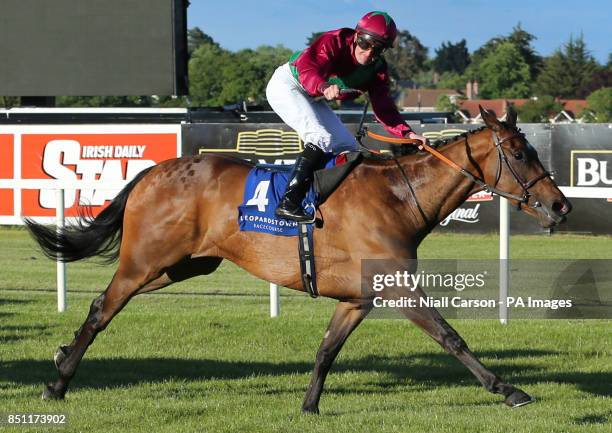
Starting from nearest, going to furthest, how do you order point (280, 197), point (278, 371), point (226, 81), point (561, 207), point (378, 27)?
point (561, 207) < point (378, 27) < point (280, 197) < point (278, 371) < point (226, 81)

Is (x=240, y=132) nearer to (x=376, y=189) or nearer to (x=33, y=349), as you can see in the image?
(x=33, y=349)

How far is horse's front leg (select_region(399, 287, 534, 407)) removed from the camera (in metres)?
5.82

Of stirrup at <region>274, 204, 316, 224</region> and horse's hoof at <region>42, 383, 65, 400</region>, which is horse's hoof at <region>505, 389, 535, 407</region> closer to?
stirrup at <region>274, 204, 316, 224</region>

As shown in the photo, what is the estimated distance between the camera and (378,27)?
6.14 meters

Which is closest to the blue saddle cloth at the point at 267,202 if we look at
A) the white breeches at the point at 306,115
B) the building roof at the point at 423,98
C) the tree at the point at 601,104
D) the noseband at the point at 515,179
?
the white breeches at the point at 306,115

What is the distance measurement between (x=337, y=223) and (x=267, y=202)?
0.47 meters

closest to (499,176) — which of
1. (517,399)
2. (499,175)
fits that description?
(499,175)

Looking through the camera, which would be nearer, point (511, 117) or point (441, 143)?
point (511, 117)

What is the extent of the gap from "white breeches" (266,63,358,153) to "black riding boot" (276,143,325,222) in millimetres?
97

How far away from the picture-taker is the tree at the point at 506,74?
127938mm

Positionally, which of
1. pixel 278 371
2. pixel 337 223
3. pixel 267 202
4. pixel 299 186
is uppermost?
pixel 299 186

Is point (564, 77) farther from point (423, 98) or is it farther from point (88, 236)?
point (88, 236)

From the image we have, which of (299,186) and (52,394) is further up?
(299,186)

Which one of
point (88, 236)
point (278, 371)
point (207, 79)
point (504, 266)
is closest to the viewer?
point (88, 236)
